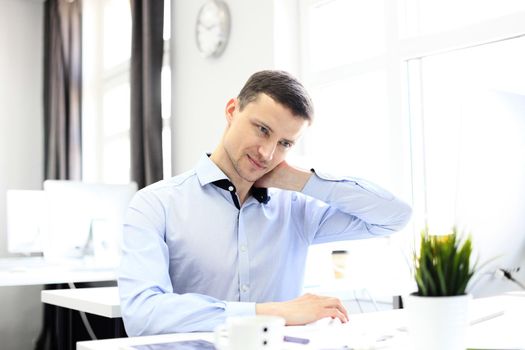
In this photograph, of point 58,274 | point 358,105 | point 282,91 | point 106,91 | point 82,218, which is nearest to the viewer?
point 282,91

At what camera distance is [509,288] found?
1284 mm

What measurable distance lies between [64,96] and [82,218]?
3.16 metres

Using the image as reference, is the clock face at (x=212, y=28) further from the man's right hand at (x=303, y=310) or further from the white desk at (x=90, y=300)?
the man's right hand at (x=303, y=310)

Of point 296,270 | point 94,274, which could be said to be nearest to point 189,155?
point 94,274

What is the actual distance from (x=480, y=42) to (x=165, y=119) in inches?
97.9

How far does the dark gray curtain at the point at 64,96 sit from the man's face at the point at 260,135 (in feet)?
14.8

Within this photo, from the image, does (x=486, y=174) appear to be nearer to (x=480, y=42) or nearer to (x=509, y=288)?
(x=509, y=288)

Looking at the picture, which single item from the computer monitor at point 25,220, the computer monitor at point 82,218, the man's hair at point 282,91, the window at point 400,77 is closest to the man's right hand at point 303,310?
the man's hair at point 282,91

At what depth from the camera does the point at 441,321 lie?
0.91 metres

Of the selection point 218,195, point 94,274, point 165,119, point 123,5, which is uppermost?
point 123,5

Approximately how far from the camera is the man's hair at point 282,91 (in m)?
1.54

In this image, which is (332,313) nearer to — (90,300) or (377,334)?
(377,334)

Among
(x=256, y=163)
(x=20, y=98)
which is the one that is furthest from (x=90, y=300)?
(x=20, y=98)

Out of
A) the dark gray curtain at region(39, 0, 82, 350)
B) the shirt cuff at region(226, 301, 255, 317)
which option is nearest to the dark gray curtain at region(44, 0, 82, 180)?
the dark gray curtain at region(39, 0, 82, 350)
